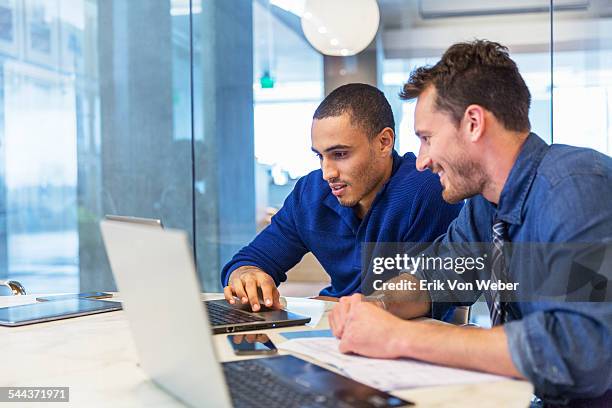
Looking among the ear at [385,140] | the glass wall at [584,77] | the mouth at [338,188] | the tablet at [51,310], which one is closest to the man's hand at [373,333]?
the tablet at [51,310]

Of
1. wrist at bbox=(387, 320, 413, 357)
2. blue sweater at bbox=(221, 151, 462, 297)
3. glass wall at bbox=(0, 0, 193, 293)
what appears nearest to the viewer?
wrist at bbox=(387, 320, 413, 357)

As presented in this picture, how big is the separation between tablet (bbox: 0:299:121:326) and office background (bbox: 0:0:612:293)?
222 cm

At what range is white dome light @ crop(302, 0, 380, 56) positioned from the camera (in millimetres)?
4012

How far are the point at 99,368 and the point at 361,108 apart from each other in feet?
4.43

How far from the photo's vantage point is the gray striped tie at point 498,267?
150 centimetres

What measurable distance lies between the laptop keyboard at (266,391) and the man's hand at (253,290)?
0.62 metres

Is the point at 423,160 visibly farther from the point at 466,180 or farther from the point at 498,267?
the point at 498,267

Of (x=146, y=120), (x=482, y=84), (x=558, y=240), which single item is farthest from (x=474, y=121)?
(x=146, y=120)

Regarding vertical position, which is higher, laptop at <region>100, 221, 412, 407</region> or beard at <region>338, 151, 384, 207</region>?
beard at <region>338, 151, 384, 207</region>

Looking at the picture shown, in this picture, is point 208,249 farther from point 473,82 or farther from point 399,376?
point 399,376

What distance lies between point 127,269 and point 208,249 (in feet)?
11.4

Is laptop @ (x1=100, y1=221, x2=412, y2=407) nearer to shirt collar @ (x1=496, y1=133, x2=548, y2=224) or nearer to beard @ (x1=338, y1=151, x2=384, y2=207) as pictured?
shirt collar @ (x1=496, y1=133, x2=548, y2=224)

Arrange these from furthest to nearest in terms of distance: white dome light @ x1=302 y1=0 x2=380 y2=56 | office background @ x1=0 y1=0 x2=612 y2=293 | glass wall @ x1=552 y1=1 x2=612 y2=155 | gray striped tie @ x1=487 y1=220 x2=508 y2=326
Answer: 1. office background @ x1=0 y1=0 x2=612 y2=293
2. white dome light @ x1=302 y1=0 x2=380 y2=56
3. glass wall @ x1=552 y1=1 x2=612 y2=155
4. gray striped tie @ x1=487 y1=220 x2=508 y2=326

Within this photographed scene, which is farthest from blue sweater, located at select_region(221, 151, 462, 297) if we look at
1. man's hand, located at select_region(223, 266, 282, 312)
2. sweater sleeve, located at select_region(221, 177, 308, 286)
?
man's hand, located at select_region(223, 266, 282, 312)
